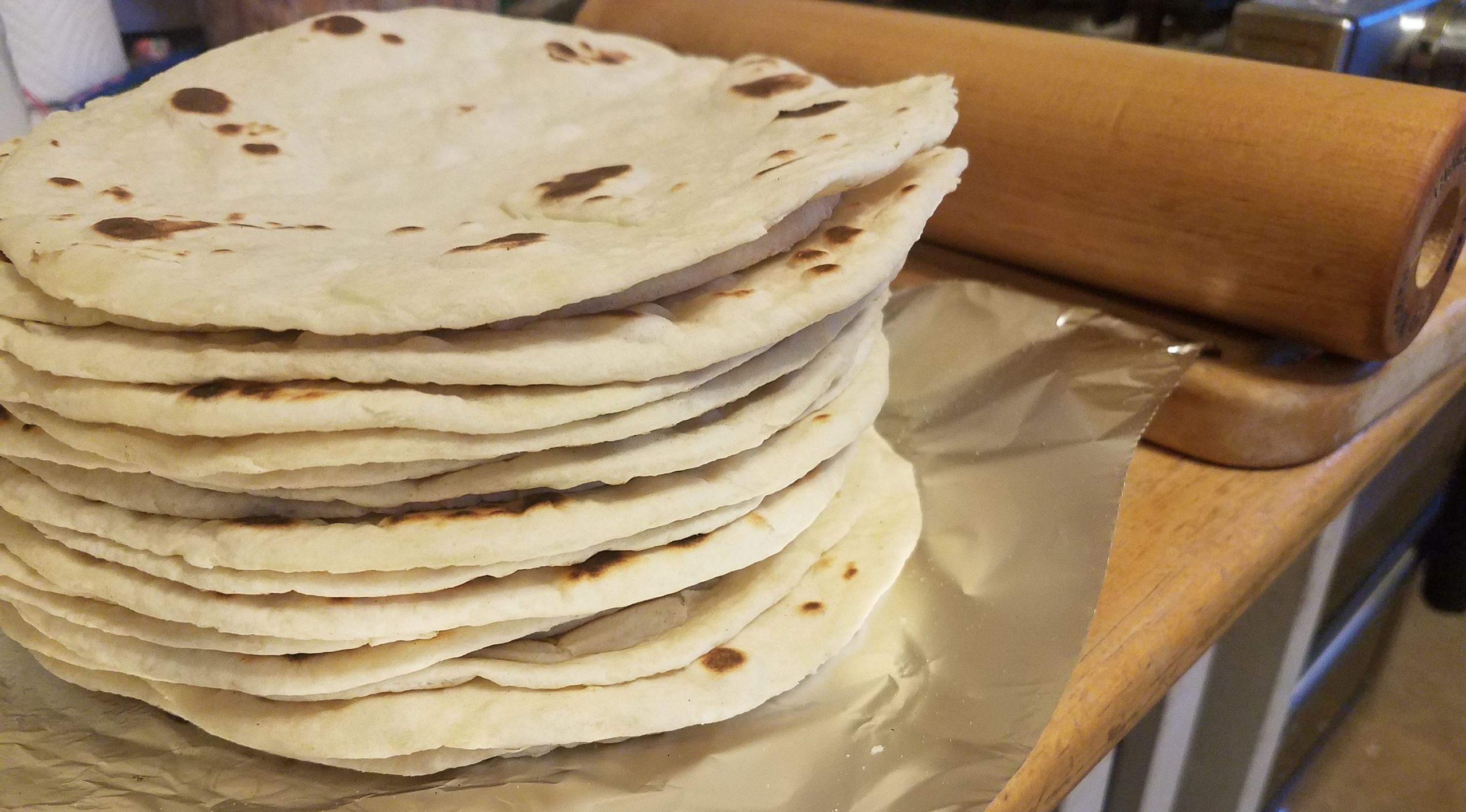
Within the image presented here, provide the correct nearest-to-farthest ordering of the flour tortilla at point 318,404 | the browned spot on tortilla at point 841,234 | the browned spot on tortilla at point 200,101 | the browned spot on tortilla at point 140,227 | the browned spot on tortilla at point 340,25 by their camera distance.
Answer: the flour tortilla at point 318,404, the browned spot on tortilla at point 140,227, the browned spot on tortilla at point 841,234, the browned spot on tortilla at point 200,101, the browned spot on tortilla at point 340,25

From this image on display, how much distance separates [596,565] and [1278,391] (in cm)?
77

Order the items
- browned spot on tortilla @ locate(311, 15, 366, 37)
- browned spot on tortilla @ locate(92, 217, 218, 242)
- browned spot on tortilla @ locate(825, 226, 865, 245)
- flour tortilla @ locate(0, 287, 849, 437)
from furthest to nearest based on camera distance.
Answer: browned spot on tortilla @ locate(311, 15, 366, 37) < browned spot on tortilla @ locate(825, 226, 865, 245) < browned spot on tortilla @ locate(92, 217, 218, 242) < flour tortilla @ locate(0, 287, 849, 437)

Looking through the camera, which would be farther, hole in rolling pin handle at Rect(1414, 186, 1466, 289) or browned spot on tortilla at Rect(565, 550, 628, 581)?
hole in rolling pin handle at Rect(1414, 186, 1466, 289)

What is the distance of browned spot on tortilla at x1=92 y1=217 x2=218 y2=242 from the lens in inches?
27.9

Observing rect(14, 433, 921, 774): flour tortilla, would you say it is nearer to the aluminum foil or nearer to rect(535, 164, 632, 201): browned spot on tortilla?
the aluminum foil

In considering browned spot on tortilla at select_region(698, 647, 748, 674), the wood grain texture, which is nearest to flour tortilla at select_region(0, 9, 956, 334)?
browned spot on tortilla at select_region(698, 647, 748, 674)

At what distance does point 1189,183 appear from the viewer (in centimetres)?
107

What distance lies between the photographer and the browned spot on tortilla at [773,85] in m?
1.05

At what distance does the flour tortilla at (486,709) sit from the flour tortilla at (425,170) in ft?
0.96

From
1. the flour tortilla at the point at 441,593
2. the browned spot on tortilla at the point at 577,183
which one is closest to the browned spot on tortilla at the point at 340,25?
the browned spot on tortilla at the point at 577,183

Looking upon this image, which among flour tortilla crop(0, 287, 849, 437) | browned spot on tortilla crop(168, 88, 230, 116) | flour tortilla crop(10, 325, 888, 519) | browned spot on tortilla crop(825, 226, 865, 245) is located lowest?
flour tortilla crop(10, 325, 888, 519)

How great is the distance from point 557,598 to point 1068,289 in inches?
34.6

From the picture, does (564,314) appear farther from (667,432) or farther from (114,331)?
(114,331)

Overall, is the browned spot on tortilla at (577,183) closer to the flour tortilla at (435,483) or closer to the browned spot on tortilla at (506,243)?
the browned spot on tortilla at (506,243)
